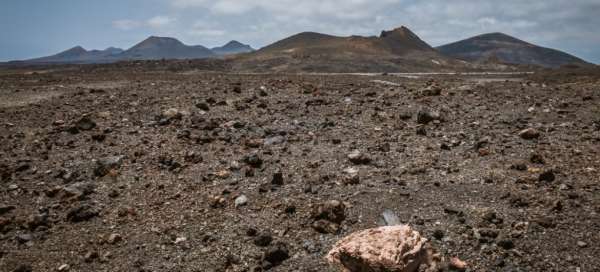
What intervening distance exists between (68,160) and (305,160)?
167 inches

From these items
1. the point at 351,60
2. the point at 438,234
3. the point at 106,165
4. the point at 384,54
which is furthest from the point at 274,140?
the point at 384,54

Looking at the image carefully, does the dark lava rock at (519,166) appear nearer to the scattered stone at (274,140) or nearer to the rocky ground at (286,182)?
the rocky ground at (286,182)

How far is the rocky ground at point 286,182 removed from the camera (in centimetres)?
505

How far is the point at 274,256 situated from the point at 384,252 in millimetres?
1305

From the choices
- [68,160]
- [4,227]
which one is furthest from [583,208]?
[68,160]

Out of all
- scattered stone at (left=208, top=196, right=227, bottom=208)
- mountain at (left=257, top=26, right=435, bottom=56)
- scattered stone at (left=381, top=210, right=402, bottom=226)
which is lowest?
scattered stone at (left=208, top=196, right=227, bottom=208)

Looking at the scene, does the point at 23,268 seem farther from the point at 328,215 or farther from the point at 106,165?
the point at 328,215

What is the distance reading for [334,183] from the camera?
21.2 feet

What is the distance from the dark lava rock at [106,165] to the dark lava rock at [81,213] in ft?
3.93

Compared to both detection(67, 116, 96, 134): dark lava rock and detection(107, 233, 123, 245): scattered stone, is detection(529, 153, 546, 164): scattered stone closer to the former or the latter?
detection(107, 233, 123, 245): scattered stone

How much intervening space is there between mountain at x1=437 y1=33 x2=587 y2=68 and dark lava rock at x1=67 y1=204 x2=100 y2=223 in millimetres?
96155

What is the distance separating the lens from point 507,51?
380ft

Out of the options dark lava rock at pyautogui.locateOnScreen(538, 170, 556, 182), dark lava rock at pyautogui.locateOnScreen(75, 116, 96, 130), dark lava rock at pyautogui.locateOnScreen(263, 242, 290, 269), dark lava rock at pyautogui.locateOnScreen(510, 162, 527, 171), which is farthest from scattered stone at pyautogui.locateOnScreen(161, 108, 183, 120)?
dark lava rock at pyautogui.locateOnScreen(538, 170, 556, 182)

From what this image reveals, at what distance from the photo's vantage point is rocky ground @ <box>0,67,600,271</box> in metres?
5.05
